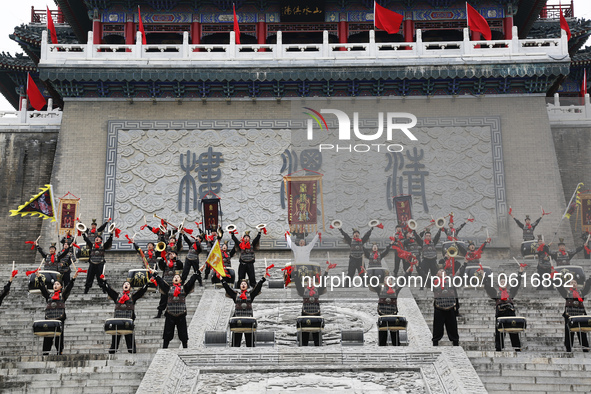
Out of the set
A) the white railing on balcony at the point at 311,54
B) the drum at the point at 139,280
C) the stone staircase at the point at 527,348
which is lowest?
the stone staircase at the point at 527,348

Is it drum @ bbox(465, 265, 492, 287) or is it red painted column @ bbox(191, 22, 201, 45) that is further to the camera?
red painted column @ bbox(191, 22, 201, 45)

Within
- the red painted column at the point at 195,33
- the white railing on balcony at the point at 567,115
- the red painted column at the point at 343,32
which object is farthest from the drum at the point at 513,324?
the red painted column at the point at 195,33

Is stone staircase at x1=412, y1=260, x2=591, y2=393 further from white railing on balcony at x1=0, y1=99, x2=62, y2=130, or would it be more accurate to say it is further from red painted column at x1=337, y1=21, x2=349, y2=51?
white railing on balcony at x1=0, y1=99, x2=62, y2=130

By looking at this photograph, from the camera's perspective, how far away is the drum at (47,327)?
10.9m

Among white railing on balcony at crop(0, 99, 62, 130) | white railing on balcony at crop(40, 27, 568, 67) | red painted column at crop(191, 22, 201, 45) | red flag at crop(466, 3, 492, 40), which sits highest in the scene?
red painted column at crop(191, 22, 201, 45)

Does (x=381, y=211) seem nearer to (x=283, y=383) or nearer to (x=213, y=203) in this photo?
(x=213, y=203)

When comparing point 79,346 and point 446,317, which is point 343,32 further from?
point 79,346

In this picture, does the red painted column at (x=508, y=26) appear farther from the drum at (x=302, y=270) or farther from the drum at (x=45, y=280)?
the drum at (x=45, y=280)

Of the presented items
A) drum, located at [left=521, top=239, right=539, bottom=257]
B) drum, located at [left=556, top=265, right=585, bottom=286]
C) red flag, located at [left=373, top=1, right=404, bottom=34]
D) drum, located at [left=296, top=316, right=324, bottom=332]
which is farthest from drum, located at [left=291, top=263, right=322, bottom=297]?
red flag, located at [left=373, top=1, right=404, bottom=34]

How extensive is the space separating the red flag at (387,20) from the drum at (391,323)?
11427 millimetres

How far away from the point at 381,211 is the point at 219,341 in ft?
30.6

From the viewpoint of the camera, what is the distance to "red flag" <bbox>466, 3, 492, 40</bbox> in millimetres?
20625

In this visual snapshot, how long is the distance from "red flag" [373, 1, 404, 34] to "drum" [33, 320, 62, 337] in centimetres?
1269

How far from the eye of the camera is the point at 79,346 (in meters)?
11.8
